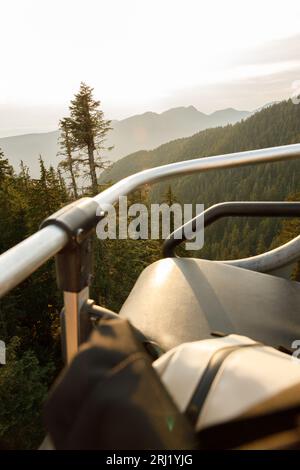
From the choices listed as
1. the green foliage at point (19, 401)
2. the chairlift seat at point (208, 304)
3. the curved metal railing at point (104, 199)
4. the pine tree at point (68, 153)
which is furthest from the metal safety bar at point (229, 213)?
the pine tree at point (68, 153)

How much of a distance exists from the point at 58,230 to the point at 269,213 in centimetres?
138

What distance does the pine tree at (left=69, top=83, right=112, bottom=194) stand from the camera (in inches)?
1513

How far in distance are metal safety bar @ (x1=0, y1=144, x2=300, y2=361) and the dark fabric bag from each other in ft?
0.95

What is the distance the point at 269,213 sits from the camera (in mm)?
2318

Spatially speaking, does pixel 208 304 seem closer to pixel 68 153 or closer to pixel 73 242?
pixel 73 242

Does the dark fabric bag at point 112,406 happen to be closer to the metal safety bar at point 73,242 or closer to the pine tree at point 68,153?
the metal safety bar at point 73,242

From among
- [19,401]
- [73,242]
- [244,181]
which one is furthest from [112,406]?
[244,181]

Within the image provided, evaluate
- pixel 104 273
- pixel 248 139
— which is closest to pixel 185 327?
pixel 104 273

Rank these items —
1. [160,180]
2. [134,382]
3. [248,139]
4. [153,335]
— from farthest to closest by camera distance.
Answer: [248,139]
[160,180]
[153,335]
[134,382]

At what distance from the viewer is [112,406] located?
2.41 ft

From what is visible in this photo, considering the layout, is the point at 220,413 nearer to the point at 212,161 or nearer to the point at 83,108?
the point at 212,161

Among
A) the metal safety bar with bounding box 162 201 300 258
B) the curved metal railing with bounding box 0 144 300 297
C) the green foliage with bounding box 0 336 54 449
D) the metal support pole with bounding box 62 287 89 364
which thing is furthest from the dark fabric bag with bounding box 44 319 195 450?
the green foliage with bounding box 0 336 54 449

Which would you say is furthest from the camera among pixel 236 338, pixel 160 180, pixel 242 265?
pixel 242 265

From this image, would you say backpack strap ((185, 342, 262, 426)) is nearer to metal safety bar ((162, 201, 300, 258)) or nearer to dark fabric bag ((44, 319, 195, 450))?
dark fabric bag ((44, 319, 195, 450))
